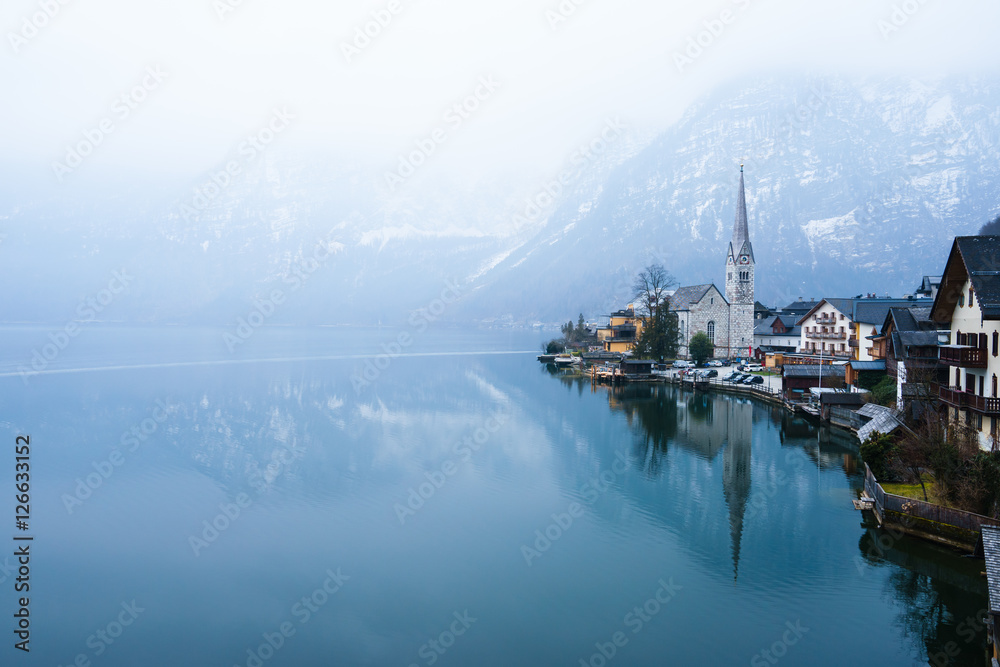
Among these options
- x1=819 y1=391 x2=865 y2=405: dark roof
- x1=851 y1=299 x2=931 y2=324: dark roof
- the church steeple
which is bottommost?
x1=819 y1=391 x2=865 y2=405: dark roof

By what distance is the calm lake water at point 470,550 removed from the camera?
625 inches

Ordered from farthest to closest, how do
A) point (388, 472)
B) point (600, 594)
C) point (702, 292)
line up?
point (702, 292)
point (388, 472)
point (600, 594)

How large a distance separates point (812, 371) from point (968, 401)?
25584 millimetres

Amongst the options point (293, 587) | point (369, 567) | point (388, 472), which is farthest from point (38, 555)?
point (388, 472)

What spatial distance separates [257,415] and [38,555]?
28126 millimetres

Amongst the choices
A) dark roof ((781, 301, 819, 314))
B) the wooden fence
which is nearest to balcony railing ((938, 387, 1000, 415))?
the wooden fence

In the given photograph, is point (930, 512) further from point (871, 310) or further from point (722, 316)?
point (722, 316)

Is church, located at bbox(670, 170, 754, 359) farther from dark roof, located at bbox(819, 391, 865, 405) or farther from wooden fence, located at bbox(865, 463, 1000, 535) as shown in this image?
wooden fence, located at bbox(865, 463, 1000, 535)

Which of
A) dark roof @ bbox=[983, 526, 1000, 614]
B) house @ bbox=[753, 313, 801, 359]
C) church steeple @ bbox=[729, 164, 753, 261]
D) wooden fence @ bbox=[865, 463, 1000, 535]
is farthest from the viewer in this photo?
church steeple @ bbox=[729, 164, 753, 261]

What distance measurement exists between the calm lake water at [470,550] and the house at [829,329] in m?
21.3

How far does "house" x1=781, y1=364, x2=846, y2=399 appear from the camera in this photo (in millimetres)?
48219

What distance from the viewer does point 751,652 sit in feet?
50.0

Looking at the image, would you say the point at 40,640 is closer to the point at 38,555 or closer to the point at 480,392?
the point at 38,555

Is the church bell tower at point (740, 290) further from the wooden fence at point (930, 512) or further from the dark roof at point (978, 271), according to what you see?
the wooden fence at point (930, 512)
